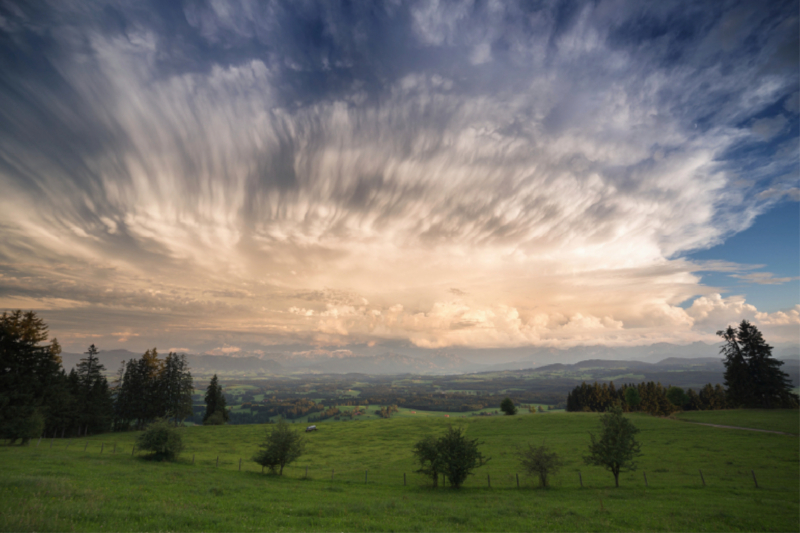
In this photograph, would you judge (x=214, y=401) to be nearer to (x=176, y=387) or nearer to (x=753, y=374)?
(x=176, y=387)

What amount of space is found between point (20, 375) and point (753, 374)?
155 m

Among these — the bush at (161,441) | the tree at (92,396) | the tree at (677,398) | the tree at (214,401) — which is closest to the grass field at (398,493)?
the bush at (161,441)

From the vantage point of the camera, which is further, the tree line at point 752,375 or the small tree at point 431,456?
the tree line at point 752,375

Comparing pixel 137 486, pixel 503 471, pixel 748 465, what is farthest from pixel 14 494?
pixel 748 465

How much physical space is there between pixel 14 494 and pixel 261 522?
12.9 meters

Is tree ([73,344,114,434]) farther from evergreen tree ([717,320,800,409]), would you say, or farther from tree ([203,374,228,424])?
evergreen tree ([717,320,800,409])

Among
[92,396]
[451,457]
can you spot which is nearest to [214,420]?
[92,396]

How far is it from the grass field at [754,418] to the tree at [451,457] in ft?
201

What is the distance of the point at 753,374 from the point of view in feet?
266

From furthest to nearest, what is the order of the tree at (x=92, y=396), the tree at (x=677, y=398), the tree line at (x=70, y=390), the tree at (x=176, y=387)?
the tree at (x=677, y=398), the tree at (x=176, y=387), the tree at (x=92, y=396), the tree line at (x=70, y=390)

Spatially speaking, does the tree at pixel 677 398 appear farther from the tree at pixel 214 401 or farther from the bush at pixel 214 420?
the tree at pixel 214 401

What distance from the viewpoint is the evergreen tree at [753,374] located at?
3063 inches

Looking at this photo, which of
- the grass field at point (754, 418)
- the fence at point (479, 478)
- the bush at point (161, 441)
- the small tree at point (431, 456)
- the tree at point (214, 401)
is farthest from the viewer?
the tree at point (214, 401)

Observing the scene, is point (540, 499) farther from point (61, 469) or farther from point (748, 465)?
point (61, 469)
